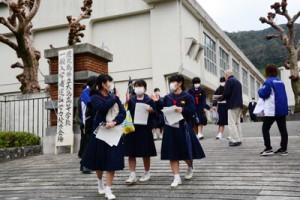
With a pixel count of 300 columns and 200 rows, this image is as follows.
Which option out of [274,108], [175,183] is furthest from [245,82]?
[175,183]

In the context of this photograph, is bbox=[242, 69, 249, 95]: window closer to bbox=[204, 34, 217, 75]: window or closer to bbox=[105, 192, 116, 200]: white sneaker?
bbox=[204, 34, 217, 75]: window

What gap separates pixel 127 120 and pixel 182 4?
15.7 meters

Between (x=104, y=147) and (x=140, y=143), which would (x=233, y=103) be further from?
(x=104, y=147)

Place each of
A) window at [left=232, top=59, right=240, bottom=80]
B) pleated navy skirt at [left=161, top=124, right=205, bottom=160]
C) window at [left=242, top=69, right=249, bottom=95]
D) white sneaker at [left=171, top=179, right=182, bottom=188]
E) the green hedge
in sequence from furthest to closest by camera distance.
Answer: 1. window at [left=242, top=69, right=249, bottom=95]
2. window at [left=232, top=59, right=240, bottom=80]
3. the green hedge
4. pleated navy skirt at [left=161, top=124, right=205, bottom=160]
5. white sneaker at [left=171, top=179, right=182, bottom=188]

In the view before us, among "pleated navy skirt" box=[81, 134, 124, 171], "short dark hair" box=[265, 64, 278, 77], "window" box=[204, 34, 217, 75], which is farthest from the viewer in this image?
"window" box=[204, 34, 217, 75]

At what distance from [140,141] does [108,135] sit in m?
0.89

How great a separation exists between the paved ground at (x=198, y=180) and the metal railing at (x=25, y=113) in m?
3.06

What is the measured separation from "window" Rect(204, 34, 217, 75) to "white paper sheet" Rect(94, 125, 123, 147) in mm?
19462

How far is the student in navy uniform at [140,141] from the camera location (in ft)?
21.1

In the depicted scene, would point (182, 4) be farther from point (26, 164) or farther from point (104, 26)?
point (26, 164)

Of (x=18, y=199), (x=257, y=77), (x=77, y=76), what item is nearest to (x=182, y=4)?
(x=77, y=76)

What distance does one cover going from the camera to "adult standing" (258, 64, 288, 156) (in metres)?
7.73

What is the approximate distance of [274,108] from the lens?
7.75 metres

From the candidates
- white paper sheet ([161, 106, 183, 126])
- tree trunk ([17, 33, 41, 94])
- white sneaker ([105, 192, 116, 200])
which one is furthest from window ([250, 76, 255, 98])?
white sneaker ([105, 192, 116, 200])
